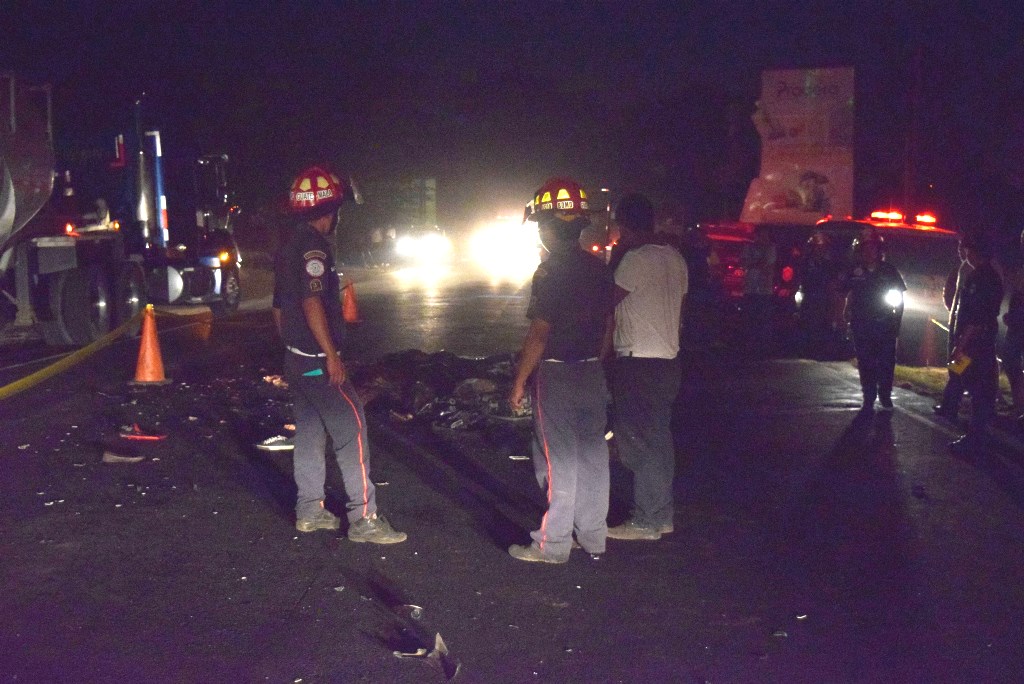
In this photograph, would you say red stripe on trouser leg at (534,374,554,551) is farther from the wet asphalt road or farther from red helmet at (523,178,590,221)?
red helmet at (523,178,590,221)

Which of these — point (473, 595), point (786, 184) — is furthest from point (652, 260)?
point (786, 184)

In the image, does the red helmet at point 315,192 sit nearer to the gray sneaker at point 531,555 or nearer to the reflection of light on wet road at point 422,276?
the gray sneaker at point 531,555

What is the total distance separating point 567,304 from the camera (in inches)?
214

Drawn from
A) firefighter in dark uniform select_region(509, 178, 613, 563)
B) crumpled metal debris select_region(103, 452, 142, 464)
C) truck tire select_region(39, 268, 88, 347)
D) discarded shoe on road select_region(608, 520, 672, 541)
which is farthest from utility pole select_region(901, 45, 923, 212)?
firefighter in dark uniform select_region(509, 178, 613, 563)

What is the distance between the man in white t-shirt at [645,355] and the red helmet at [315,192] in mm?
1548

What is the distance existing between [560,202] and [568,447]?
4.21 ft

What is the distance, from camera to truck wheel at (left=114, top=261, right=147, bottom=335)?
49.5 feet

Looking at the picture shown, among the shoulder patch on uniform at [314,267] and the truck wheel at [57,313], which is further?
the truck wheel at [57,313]

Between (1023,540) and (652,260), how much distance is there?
2.71 metres

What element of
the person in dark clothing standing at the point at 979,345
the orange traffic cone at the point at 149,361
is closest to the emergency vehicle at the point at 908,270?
the person in dark clothing standing at the point at 979,345

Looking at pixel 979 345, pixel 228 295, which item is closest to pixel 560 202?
pixel 979 345

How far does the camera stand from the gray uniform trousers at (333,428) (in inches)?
229

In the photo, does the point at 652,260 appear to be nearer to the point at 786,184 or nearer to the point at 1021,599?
the point at 1021,599

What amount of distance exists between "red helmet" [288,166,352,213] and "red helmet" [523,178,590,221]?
3.42 ft
